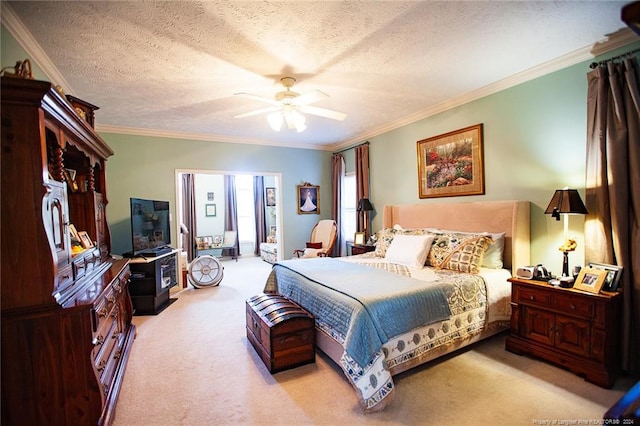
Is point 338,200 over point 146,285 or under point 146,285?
over

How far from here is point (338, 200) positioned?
19.7 ft

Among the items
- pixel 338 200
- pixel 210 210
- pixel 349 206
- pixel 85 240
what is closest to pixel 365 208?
pixel 349 206

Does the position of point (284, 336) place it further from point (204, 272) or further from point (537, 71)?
point (537, 71)

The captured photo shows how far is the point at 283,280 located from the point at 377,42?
253 centimetres

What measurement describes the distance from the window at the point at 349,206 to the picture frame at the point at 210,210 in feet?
14.0

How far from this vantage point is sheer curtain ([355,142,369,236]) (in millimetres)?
5254

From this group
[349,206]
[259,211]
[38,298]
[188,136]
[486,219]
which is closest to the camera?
[38,298]

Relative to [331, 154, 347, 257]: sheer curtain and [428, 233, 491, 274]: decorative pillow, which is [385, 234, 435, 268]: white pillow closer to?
[428, 233, 491, 274]: decorative pillow

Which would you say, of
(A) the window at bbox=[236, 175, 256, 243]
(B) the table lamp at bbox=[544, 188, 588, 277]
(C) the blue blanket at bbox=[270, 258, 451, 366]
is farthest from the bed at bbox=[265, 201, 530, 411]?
(A) the window at bbox=[236, 175, 256, 243]

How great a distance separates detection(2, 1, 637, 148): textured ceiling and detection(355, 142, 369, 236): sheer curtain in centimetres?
155

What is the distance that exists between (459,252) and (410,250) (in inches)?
21.2

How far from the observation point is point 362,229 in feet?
17.4

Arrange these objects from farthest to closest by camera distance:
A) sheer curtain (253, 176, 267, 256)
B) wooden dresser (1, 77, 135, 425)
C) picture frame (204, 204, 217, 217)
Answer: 1. sheer curtain (253, 176, 267, 256)
2. picture frame (204, 204, 217, 217)
3. wooden dresser (1, 77, 135, 425)

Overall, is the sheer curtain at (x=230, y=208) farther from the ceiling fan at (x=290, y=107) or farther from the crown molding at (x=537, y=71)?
the ceiling fan at (x=290, y=107)
